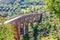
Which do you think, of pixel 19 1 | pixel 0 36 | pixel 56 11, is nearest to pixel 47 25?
pixel 0 36

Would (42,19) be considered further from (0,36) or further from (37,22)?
(0,36)

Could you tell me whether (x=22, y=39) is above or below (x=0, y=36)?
below

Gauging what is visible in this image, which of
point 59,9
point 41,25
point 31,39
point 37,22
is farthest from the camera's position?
point 37,22

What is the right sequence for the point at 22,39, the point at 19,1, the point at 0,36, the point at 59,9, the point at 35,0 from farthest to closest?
1. the point at 19,1
2. the point at 35,0
3. the point at 22,39
4. the point at 0,36
5. the point at 59,9

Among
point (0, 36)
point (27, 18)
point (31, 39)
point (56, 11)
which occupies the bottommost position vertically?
point (31, 39)

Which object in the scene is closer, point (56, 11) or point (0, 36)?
point (56, 11)

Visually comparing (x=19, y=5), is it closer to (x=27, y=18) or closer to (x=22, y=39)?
(x=27, y=18)

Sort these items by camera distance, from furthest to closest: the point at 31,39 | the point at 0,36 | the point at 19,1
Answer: the point at 19,1 < the point at 31,39 < the point at 0,36

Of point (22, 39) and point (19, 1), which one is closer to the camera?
point (22, 39)

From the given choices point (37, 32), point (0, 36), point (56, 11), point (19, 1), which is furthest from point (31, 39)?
point (19, 1)
